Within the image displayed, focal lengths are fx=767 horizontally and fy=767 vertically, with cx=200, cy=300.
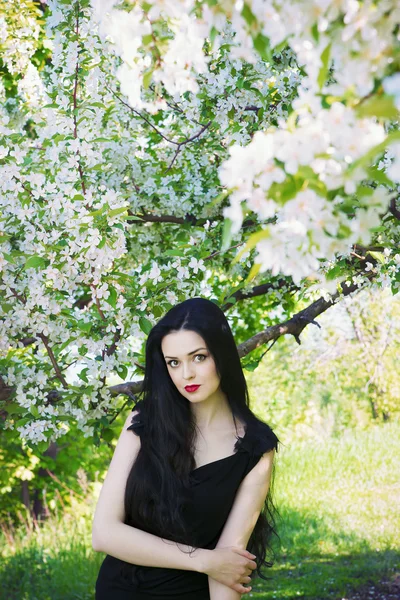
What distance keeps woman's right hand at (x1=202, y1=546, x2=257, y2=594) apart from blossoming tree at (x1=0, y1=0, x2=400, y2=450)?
80 centimetres

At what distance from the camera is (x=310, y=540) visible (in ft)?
20.2

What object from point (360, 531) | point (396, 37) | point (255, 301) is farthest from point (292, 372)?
point (396, 37)

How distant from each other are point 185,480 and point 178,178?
2.04 meters

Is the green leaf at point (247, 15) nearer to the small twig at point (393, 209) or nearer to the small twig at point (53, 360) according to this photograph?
A: the small twig at point (393, 209)

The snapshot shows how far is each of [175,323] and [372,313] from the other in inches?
353

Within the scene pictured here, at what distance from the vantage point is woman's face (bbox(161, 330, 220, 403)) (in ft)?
7.37

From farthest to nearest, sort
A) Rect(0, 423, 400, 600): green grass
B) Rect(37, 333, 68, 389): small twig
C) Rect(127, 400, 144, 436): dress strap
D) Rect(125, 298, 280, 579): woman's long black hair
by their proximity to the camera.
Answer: Rect(0, 423, 400, 600): green grass, Rect(37, 333, 68, 389): small twig, Rect(127, 400, 144, 436): dress strap, Rect(125, 298, 280, 579): woman's long black hair

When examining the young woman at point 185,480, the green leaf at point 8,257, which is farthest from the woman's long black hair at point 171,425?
the green leaf at point 8,257

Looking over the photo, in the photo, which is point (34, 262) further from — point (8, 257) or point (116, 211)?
point (116, 211)

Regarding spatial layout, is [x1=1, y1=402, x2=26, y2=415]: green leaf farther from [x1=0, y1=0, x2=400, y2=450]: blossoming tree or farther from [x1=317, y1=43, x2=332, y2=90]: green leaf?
[x1=317, y1=43, x2=332, y2=90]: green leaf

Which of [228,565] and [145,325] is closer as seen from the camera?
[228,565]

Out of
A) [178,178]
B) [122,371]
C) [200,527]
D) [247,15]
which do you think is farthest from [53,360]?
[247,15]

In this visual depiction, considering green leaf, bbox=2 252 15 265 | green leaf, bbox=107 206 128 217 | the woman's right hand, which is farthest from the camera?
green leaf, bbox=2 252 15 265

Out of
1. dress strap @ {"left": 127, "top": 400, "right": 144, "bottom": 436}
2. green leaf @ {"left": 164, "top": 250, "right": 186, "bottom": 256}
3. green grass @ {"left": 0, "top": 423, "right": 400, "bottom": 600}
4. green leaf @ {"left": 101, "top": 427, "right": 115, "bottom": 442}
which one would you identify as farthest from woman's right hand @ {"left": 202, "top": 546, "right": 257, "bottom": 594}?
green grass @ {"left": 0, "top": 423, "right": 400, "bottom": 600}
